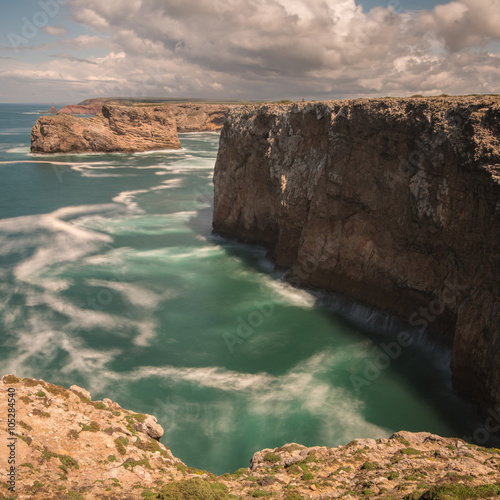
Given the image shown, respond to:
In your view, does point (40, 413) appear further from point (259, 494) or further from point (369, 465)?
point (369, 465)

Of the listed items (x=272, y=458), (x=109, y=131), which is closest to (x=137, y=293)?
(x=272, y=458)

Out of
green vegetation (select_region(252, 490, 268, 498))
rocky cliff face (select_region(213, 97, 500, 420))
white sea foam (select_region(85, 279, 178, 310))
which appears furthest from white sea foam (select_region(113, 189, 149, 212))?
green vegetation (select_region(252, 490, 268, 498))

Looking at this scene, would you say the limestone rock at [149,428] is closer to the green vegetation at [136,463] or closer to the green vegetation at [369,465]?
the green vegetation at [136,463]

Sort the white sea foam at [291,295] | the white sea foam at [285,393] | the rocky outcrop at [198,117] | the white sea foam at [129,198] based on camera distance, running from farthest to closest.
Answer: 1. the rocky outcrop at [198,117]
2. the white sea foam at [129,198]
3. the white sea foam at [291,295]
4. the white sea foam at [285,393]

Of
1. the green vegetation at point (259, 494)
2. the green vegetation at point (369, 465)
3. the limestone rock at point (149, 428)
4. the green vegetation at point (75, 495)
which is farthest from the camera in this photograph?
the limestone rock at point (149, 428)

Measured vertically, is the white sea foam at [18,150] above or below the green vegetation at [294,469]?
above

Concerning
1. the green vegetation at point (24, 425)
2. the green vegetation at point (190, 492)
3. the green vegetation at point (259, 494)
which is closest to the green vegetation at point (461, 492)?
the green vegetation at point (259, 494)

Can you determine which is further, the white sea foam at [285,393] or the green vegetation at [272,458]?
the white sea foam at [285,393]
